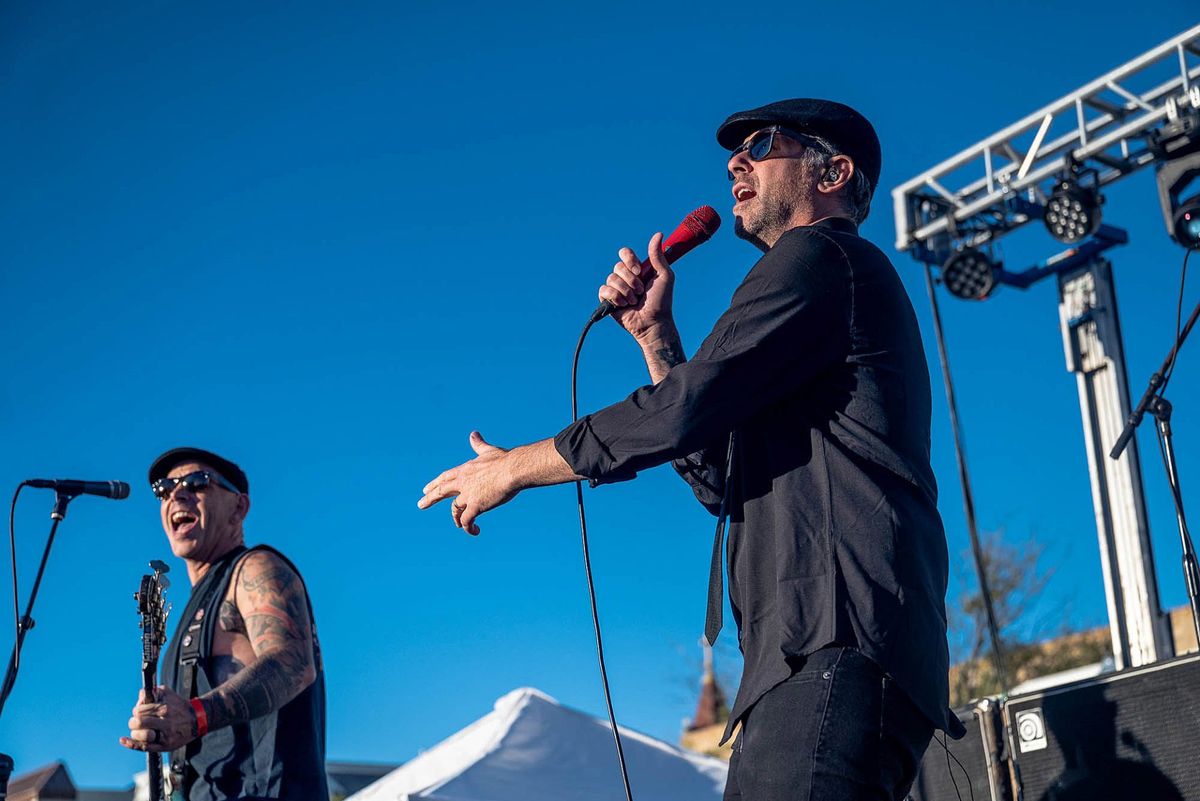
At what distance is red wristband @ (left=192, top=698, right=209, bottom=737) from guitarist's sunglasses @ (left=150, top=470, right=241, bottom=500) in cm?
110

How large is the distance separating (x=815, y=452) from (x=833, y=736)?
0.52 meters

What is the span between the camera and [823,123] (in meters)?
2.74

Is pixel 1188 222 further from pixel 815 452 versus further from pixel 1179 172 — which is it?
pixel 815 452

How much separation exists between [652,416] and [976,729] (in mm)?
2475

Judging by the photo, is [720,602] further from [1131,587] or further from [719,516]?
[1131,587]

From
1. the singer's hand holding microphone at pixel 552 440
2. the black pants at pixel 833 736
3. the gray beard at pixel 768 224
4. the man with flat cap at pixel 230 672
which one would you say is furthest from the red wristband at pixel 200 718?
the gray beard at pixel 768 224

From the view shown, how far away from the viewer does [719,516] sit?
2611 millimetres

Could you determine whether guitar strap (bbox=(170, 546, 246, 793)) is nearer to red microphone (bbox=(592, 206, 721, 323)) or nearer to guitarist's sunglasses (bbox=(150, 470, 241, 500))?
guitarist's sunglasses (bbox=(150, 470, 241, 500))

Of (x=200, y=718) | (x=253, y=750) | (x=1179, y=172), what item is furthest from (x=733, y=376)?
(x=1179, y=172)

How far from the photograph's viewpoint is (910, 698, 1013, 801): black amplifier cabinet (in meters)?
4.18

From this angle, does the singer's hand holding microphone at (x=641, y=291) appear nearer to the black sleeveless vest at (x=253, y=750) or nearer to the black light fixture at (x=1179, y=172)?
the black sleeveless vest at (x=253, y=750)

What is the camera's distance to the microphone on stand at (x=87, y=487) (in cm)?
463

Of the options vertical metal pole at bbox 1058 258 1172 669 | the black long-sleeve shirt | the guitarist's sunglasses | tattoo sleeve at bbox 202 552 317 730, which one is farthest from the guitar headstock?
vertical metal pole at bbox 1058 258 1172 669

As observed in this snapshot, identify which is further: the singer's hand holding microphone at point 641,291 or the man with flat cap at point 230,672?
the man with flat cap at point 230,672
